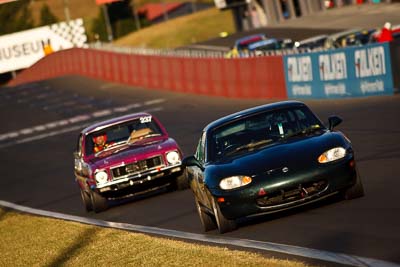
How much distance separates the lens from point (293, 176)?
11.5 metres

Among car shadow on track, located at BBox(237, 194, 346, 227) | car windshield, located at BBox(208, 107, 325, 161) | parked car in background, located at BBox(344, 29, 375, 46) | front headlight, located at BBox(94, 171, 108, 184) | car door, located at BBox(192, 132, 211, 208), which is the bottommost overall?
parked car in background, located at BBox(344, 29, 375, 46)

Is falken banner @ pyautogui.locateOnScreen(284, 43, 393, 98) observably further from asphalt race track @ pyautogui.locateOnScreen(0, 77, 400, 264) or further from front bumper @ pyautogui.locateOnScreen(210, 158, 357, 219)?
front bumper @ pyautogui.locateOnScreen(210, 158, 357, 219)

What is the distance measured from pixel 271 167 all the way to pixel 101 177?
259 inches

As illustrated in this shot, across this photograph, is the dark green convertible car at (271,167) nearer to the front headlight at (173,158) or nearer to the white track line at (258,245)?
the white track line at (258,245)

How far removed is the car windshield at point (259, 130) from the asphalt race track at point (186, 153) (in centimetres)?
85

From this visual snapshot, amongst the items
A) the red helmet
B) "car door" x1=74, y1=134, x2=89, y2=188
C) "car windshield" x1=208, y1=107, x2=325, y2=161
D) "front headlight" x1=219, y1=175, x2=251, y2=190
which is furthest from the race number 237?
"front headlight" x1=219, y1=175, x2=251, y2=190

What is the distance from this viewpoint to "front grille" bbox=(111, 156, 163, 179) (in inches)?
701

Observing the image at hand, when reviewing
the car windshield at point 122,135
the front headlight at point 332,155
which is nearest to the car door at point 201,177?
the front headlight at point 332,155

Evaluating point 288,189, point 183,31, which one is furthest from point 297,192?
point 183,31

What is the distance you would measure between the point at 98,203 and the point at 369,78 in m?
13.0

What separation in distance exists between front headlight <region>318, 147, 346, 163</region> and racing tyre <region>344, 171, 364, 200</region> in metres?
0.39

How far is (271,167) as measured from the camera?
1162 cm

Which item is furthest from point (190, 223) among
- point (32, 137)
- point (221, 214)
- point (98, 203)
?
point (32, 137)

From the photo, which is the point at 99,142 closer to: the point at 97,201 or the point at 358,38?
the point at 97,201
